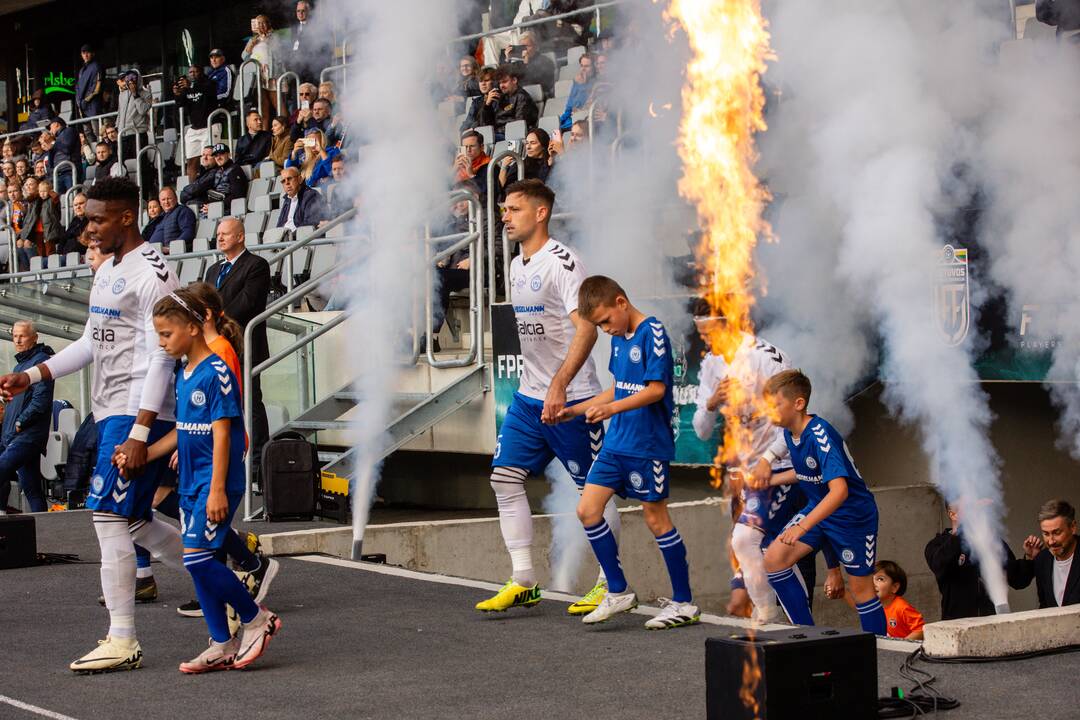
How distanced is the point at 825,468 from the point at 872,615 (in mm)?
926

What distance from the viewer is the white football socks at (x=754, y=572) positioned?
753cm

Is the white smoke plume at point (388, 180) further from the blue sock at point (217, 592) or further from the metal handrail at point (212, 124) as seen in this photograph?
the metal handrail at point (212, 124)

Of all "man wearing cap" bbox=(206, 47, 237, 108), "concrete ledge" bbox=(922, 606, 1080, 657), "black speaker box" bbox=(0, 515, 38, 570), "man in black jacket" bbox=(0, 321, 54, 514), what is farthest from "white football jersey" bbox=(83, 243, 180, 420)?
"man wearing cap" bbox=(206, 47, 237, 108)

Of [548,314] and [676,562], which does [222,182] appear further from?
[676,562]

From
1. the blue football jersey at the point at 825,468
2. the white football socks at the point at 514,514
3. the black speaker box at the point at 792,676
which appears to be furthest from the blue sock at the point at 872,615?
the black speaker box at the point at 792,676

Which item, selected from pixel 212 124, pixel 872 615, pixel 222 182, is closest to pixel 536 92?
pixel 222 182

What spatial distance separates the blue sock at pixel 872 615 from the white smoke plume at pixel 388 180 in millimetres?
3410

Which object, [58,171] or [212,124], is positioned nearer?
[212,124]

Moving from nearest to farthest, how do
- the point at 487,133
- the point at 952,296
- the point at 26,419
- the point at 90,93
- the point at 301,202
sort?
1. the point at 952,296
2. the point at 26,419
3. the point at 487,133
4. the point at 301,202
5. the point at 90,93

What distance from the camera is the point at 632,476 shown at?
668 cm

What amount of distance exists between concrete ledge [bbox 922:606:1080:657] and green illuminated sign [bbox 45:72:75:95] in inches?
928

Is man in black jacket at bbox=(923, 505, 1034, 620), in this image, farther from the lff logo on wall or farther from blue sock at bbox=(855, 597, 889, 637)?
blue sock at bbox=(855, 597, 889, 637)

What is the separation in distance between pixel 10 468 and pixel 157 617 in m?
5.63

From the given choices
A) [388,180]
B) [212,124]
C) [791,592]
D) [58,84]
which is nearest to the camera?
[791,592]
